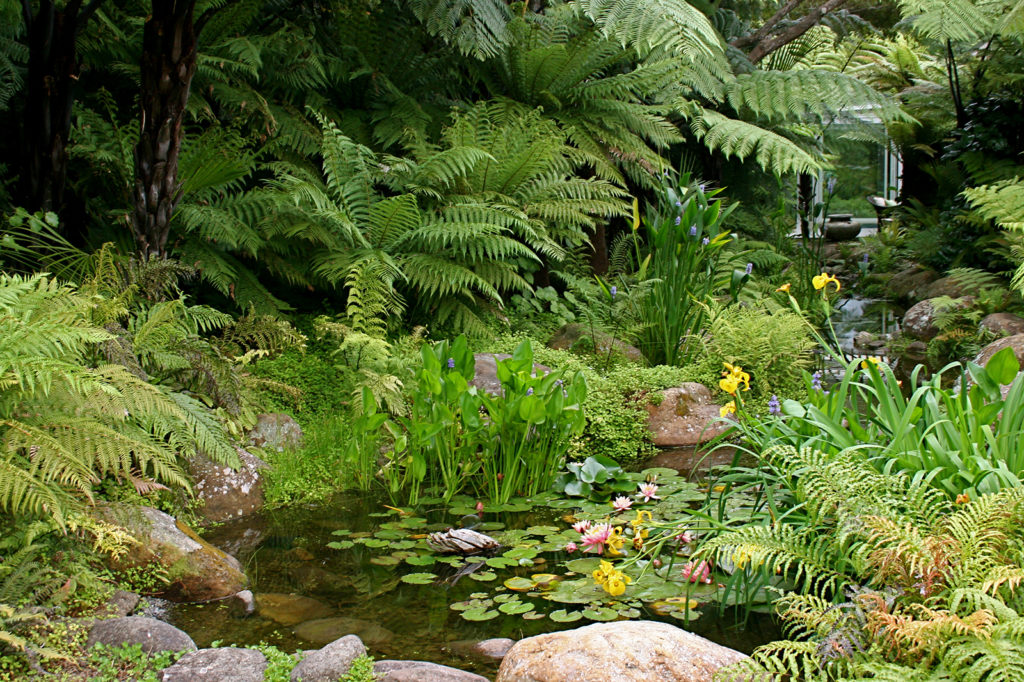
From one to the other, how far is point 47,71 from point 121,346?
1.39 metres

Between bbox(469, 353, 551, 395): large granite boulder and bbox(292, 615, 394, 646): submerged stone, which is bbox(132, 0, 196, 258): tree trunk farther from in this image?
bbox(292, 615, 394, 646): submerged stone

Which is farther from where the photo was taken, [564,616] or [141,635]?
[564,616]

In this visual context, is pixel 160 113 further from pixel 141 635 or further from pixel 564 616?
pixel 564 616

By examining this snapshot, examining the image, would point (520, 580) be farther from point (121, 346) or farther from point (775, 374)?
point (775, 374)

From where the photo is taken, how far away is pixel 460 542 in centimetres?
264

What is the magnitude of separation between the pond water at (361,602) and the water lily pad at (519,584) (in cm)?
3

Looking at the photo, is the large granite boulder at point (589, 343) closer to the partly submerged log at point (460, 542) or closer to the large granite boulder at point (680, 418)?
the large granite boulder at point (680, 418)

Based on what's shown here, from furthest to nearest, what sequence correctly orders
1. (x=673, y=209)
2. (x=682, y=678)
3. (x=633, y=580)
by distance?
1. (x=673, y=209)
2. (x=633, y=580)
3. (x=682, y=678)

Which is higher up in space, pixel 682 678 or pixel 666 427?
pixel 666 427

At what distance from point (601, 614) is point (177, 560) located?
49.2 inches

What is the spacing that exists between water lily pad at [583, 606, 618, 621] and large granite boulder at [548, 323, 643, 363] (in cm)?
244

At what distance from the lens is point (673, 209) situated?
4.75 meters

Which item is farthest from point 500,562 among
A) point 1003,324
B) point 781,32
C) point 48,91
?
point 781,32

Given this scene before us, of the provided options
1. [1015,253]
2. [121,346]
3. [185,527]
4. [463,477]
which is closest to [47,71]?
[121,346]
